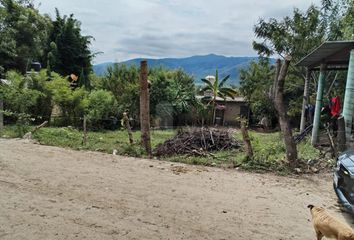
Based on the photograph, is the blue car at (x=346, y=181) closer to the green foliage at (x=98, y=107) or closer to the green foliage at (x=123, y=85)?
the green foliage at (x=98, y=107)

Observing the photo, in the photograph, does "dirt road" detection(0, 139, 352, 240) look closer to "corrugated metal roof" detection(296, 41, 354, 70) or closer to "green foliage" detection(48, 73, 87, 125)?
"corrugated metal roof" detection(296, 41, 354, 70)

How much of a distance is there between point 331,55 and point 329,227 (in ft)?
30.2

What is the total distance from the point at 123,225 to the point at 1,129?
968 cm

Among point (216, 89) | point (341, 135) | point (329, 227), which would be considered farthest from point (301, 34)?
point (329, 227)

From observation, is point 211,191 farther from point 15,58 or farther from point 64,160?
point 15,58

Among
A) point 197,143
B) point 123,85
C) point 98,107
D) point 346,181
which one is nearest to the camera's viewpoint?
point 346,181

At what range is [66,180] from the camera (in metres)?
7.26

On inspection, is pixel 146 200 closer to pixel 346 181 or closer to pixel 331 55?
pixel 346 181

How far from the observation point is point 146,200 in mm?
6168

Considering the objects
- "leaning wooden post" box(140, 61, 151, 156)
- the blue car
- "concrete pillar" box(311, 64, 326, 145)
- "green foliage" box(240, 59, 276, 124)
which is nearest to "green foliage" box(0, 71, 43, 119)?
"leaning wooden post" box(140, 61, 151, 156)

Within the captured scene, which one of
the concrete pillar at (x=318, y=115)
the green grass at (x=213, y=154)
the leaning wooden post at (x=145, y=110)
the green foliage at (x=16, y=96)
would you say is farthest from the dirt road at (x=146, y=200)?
the green foliage at (x=16, y=96)

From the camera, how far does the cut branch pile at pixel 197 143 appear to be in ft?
37.0

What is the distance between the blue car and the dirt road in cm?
50

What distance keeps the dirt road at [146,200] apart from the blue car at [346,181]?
1.64 ft
